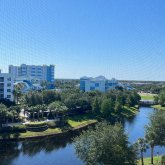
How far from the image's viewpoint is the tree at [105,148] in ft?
122

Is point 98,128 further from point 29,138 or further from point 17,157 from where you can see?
point 29,138

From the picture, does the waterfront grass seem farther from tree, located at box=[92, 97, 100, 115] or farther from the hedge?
the hedge

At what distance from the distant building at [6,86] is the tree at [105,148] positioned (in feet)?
218

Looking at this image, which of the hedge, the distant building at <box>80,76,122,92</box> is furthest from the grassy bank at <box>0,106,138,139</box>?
the distant building at <box>80,76,122,92</box>

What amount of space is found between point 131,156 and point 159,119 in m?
13.8

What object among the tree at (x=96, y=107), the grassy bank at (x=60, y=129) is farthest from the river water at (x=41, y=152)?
the tree at (x=96, y=107)

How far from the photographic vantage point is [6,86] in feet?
339

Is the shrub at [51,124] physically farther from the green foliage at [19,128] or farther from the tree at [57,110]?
the green foliage at [19,128]

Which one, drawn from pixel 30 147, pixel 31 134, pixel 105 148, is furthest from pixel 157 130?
pixel 31 134

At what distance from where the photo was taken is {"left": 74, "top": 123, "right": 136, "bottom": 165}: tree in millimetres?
37188

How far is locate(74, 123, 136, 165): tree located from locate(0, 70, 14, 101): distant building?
66.5 m

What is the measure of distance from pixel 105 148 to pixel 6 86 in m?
71.4

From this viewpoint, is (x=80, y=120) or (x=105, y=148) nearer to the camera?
(x=105, y=148)

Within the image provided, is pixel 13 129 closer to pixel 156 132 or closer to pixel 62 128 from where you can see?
pixel 62 128
